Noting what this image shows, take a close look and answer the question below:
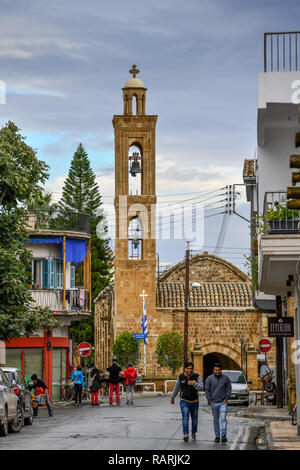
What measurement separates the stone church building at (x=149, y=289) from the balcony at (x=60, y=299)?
14.7m

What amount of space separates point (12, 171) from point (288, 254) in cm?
1123

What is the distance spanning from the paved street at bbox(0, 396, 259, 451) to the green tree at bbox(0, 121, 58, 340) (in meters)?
3.00

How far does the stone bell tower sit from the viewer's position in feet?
182

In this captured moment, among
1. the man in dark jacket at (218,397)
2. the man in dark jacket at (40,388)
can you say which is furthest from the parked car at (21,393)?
the man in dark jacket at (218,397)

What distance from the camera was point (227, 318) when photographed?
182ft

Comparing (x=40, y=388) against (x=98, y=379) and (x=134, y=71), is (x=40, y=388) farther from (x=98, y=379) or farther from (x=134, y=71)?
(x=134, y=71)

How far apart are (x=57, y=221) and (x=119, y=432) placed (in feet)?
70.2

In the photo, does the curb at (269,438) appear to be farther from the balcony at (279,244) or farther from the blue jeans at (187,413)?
the balcony at (279,244)

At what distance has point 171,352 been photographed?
5325 cm

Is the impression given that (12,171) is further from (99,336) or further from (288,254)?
(99,336)

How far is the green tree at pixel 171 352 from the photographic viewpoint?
53.1 m

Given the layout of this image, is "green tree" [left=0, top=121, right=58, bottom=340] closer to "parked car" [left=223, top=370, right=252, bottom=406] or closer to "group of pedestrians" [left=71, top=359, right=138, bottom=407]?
"group of pedestrians" [left=71, top=359, right=138, bottom=407]

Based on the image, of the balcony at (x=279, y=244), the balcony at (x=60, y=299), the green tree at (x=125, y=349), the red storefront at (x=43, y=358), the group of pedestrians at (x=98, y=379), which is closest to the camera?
the balcony at (x=279, y=244)

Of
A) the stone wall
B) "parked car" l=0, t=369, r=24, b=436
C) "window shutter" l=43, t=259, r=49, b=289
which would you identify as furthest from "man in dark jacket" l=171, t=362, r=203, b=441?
the stone wall
